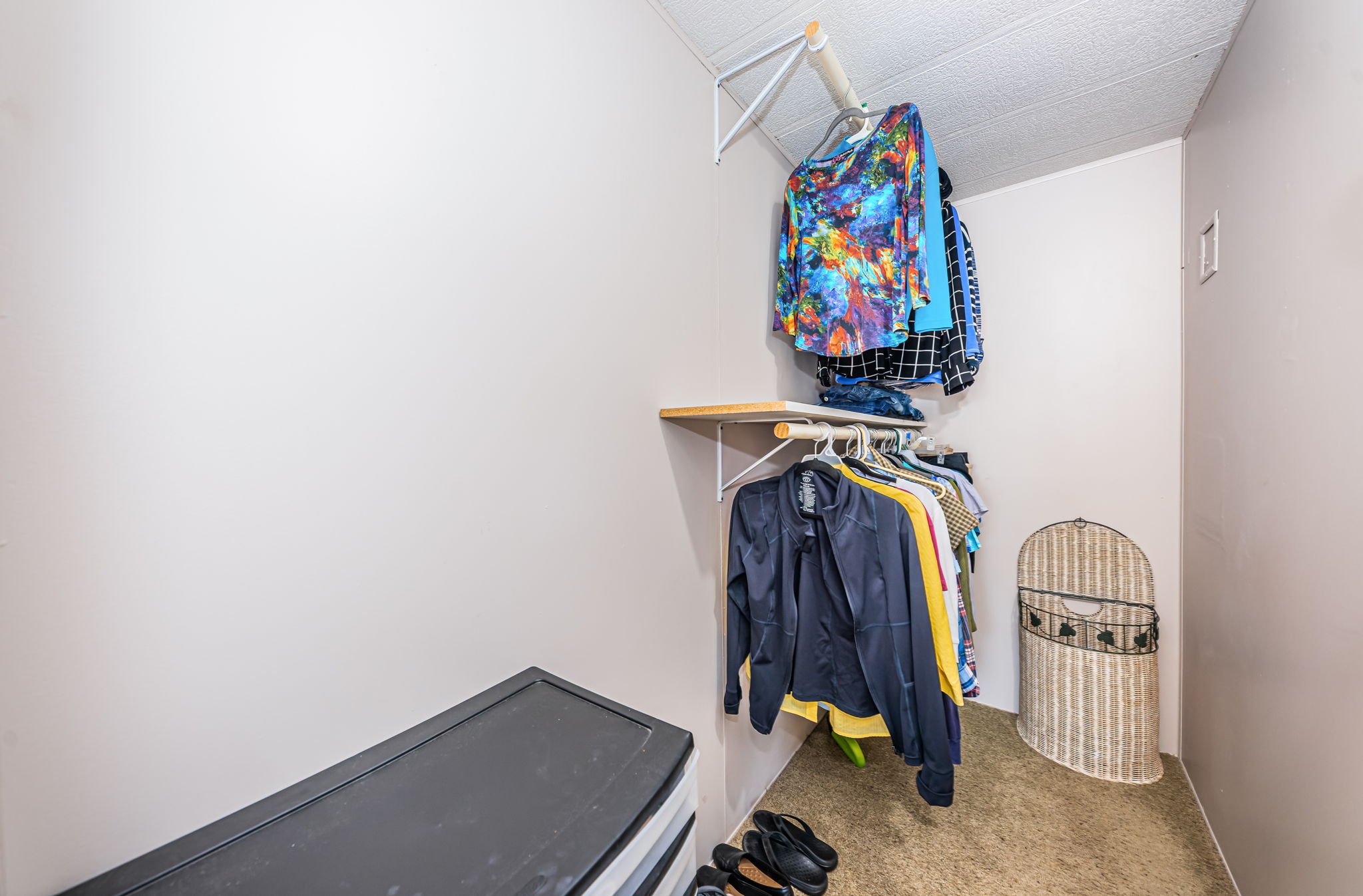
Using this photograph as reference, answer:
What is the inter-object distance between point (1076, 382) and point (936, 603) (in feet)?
4.89

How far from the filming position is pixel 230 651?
22.6 inches

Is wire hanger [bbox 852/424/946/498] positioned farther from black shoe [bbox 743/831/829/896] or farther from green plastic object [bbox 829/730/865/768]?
black shoe [bbox 743/831/829/896]

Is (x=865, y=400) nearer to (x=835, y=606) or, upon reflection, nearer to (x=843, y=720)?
(x=835, y=606)

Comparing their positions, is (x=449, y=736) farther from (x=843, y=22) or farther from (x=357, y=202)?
(x=843, y=22)

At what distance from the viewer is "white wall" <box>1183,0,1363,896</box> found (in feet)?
2.92

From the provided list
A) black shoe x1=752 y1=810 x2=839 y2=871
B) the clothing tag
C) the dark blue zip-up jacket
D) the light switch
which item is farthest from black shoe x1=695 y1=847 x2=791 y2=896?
the light switch

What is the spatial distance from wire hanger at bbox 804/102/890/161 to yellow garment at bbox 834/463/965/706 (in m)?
1.15

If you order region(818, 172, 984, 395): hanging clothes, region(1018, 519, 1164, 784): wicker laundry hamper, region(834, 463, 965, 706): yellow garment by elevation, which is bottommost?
region(1018, 519, 1164, 784): wicker laundry hamper

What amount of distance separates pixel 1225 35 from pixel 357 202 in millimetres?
2251

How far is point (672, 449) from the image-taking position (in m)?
1.27

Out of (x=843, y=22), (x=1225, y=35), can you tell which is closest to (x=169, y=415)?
(x=843, y=22)

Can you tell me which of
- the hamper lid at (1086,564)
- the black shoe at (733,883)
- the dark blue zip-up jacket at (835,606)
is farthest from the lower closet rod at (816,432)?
the black shoe at (733,883)

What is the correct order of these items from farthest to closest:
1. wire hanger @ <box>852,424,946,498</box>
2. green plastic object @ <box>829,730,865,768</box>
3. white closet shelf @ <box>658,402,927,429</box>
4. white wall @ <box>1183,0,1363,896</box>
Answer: green plastic object @ <box>829,730,865,768</box> → wire hanger @ <box>852,424,946,498</box> → white closet shelf @ <box>658,402,927,429</box> → white wall @ <box>1183,0,1363,896</box>

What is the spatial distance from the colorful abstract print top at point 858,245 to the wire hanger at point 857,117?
63 mm
